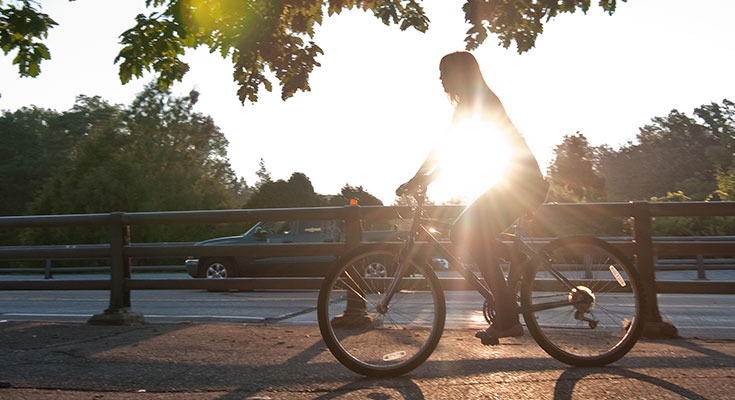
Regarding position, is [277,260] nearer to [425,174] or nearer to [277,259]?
[277,259]

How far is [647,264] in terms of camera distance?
18.4ft

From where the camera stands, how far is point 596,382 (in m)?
3.92

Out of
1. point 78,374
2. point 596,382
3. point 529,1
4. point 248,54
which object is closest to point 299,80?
point 248,54

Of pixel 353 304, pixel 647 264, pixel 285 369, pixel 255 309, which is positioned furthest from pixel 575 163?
pixel 285 369

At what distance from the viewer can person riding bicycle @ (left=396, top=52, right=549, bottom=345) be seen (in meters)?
4.32

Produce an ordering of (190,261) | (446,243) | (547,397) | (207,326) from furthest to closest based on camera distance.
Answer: (190,261), (207,326), (446,243), (547,397)

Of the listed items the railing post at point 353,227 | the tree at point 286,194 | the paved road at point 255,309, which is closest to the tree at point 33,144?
the tree at point 286,194

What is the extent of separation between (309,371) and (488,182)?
1.65 meters

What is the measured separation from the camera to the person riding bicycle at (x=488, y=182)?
4.32 m

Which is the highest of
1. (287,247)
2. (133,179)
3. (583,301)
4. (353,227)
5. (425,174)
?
(133,179)

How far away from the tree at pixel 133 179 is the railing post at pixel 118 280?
2351 cm

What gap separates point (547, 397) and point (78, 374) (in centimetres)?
287

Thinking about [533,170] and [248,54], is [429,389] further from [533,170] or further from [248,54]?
[248,54]

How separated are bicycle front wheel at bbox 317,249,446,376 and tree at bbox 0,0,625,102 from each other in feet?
13.2
